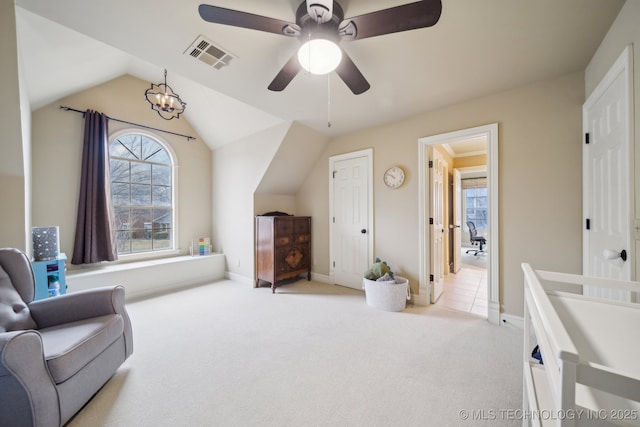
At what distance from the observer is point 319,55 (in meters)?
1.41

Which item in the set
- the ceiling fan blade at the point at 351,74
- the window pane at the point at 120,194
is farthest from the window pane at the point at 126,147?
the ceiling fan blade at the point at 351,74

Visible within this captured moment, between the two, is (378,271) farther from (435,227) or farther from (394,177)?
(394,177)

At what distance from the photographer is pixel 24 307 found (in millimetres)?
1504

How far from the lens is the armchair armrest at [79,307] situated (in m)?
1.55

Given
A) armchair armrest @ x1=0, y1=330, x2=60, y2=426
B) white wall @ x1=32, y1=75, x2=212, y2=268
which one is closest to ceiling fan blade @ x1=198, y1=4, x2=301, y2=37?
armchair armrest @ x1=0, y1=330, x2=60, y2=426

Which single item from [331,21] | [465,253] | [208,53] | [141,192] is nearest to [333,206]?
[208,53]

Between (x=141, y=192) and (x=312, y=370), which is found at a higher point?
(x=141, y=192)

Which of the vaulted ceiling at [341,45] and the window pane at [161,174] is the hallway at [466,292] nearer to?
the vaulted ceiling at [341,45]

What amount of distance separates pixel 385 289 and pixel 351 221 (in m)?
1.17

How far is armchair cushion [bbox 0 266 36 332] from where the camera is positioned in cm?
134

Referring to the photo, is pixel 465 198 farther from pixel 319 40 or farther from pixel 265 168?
pixel 319 40

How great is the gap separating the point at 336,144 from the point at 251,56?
6.45ft

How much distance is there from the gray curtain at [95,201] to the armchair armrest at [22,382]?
2454 millimetres

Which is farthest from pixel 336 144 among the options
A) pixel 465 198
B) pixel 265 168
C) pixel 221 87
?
pixel 465 198
